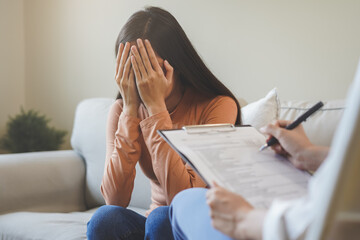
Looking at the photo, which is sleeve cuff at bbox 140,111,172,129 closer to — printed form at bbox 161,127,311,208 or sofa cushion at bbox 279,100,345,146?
printed form at bbox 161,127,311,208

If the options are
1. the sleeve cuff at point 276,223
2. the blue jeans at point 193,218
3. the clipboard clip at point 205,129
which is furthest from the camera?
the clipboard clip at point 205,129

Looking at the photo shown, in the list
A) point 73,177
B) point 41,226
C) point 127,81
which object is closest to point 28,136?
point 73,177

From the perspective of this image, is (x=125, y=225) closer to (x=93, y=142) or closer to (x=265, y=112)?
(x=265, y=112)

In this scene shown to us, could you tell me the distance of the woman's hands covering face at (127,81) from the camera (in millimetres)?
1146

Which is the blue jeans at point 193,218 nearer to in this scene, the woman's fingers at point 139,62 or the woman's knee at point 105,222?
the woman's knee at point 105,222

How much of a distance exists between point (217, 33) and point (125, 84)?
0.85 m

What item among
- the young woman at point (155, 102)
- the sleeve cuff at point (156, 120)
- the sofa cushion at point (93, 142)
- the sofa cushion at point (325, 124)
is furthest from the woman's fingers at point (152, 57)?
the sofa cushion at point (93, 142)

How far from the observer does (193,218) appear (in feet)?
2.05

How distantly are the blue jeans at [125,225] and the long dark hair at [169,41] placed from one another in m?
0.44

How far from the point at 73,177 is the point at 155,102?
2.90 feet

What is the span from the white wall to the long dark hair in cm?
190

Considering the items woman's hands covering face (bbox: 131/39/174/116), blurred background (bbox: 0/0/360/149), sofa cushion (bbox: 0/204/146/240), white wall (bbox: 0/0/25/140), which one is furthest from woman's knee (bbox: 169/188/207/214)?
white wall (bbox: 0/0/25/140)

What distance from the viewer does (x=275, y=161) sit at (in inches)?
27.5

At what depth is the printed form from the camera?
601 mm
